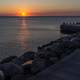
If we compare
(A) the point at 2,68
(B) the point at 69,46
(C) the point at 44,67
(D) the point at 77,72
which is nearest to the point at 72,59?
(C) the point at 44,67

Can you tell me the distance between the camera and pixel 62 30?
51.2 m

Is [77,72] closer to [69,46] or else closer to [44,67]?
[44,67]

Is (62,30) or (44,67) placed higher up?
(44,67)

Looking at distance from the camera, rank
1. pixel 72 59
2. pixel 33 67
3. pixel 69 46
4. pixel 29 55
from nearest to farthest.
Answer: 1. pixel 33 67
2. pixel 72 59
3. pixel 29 55
4. pixel 69 46

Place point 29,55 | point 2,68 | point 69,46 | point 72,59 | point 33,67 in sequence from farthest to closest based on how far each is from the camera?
1. point 69,46
2. point 29,55
3. point 72,59
4. point 33,67
5. point 2,68

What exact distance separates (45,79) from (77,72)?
4.89 feet

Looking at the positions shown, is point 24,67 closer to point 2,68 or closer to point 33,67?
point 33,67

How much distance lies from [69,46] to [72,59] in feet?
16.2

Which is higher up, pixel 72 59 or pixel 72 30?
pixel 72 59

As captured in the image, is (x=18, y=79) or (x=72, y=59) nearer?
(x=18, y=79)

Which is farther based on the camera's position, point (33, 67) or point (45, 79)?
Answer: point (33, 67)

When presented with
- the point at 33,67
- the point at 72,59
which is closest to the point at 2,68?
the point at 33,67

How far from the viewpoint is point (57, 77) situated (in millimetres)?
8875

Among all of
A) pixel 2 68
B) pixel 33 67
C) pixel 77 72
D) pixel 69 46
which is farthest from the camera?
pixel 69 46
